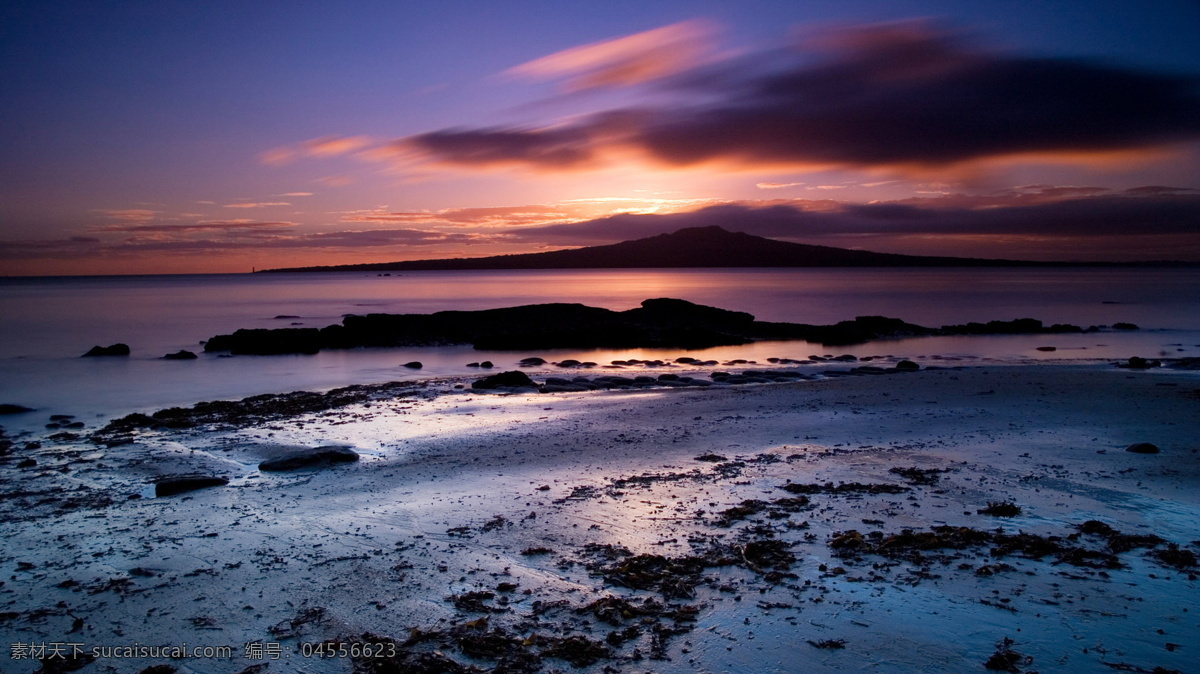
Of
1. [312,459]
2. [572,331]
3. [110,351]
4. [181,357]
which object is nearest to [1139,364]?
[572,331]

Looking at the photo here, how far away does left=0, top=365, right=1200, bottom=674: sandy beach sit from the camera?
5062mm

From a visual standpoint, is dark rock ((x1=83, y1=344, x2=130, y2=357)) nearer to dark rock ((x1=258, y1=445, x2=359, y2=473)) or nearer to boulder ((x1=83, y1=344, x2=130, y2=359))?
boulder ((x1=83, y1=344, x2=130, y2=359))

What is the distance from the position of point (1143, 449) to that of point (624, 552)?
8.91 m

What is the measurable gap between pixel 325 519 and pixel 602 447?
191 inches

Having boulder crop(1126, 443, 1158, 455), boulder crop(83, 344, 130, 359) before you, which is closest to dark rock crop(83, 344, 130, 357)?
boulder crop(83, 344, 130, 359)

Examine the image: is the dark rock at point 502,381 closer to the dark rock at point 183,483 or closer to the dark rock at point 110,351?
the dark rock at point 183,483

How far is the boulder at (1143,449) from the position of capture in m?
10.2

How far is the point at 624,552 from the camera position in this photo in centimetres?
673

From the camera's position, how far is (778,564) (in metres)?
6.32

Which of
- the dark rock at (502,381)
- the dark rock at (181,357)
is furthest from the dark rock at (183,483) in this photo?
the dark rock at (181,357)

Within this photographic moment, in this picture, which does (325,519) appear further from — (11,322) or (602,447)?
(11,322)

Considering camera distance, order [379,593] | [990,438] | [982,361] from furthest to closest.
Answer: [982,361]
[990,438]
[379,593]

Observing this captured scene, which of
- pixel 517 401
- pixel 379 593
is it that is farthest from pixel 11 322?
pixel 379 593

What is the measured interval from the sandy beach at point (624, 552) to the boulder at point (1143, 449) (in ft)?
0.65
